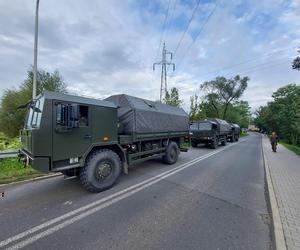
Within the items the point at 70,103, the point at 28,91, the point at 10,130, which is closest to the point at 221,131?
the point at 70,103

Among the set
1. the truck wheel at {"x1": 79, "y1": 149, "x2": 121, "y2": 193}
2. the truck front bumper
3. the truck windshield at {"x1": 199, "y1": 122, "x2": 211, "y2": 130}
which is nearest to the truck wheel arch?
the truck wheel at {"x1": 79, "y1": 149, "x2": 121, "y2": 193}

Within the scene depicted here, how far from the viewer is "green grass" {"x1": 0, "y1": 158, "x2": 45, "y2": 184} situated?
660 centimetres

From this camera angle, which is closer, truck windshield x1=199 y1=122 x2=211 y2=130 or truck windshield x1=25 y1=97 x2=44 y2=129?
truck windshield x1=25 y1=97 x2=44 y2=129

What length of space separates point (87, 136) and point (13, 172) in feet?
12.0

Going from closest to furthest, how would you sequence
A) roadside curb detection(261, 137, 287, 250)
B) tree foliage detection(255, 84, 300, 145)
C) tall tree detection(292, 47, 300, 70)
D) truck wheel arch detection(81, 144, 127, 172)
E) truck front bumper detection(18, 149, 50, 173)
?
roadside curb detection(261, 137, 287, 250) → truck front bumper detection(18, 149, 50, 173) → truck wheel arch detection(81, 144, 127, 172) → tall tree detection(292, 47, 300, 70) → tree foliage detection(255, 84, 300, 145)

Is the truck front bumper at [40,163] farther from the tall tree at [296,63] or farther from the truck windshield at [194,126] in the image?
the truck windshield at [194,126]

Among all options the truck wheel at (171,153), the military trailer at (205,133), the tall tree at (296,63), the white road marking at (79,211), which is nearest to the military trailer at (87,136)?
the white road marking at (79,211)

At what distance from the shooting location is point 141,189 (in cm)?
593

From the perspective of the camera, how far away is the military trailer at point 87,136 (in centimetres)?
480

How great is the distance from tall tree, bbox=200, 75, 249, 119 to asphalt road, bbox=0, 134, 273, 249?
145ft

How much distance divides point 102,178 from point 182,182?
104 inches

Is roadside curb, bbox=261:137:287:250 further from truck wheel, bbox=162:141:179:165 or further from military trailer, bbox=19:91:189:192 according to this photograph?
truck wheel, bbox=162:141:179:165

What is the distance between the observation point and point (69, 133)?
16.8 feet

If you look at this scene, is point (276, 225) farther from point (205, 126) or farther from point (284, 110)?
point (284, 110)
